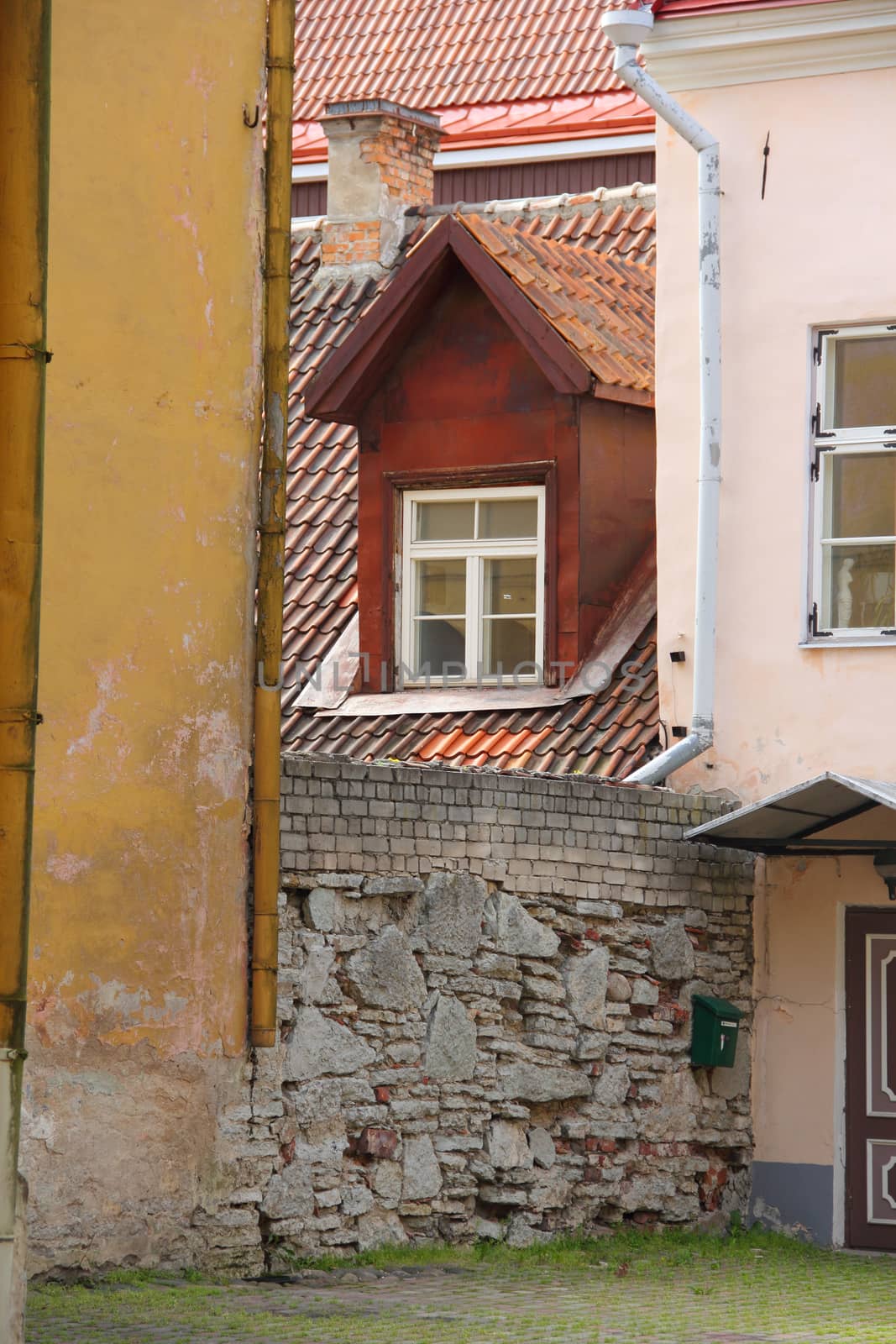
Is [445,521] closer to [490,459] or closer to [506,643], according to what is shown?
[490,459]

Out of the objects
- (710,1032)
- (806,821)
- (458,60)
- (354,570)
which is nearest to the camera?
(710,1032)

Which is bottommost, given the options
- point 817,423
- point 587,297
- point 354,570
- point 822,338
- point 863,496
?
point 354,570

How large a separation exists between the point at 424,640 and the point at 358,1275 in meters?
4.95

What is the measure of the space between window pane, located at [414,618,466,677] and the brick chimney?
11.8 feet

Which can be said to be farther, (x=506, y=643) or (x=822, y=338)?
(x=506, y=643)

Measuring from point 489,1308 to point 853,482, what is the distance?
526 centimetres

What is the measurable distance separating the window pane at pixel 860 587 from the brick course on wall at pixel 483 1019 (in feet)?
4.42

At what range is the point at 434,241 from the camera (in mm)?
13227

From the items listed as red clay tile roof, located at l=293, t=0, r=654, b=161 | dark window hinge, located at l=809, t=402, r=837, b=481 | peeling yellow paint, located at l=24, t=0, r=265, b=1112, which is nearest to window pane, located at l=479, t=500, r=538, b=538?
dark window hinge, located at l=809, t=402, r=837, b=481

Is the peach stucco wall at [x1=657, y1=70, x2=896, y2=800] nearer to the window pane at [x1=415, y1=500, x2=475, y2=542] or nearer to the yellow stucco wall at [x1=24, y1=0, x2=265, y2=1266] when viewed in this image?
the window pane at [x1=415, y1=500, x2=475, y2=542]

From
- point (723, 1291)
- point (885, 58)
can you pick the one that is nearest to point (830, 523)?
point (885, 58)

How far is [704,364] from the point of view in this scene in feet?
40.1

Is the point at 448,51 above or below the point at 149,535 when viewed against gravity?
above

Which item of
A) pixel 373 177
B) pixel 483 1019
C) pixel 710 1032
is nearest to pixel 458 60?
pixel 373 177
